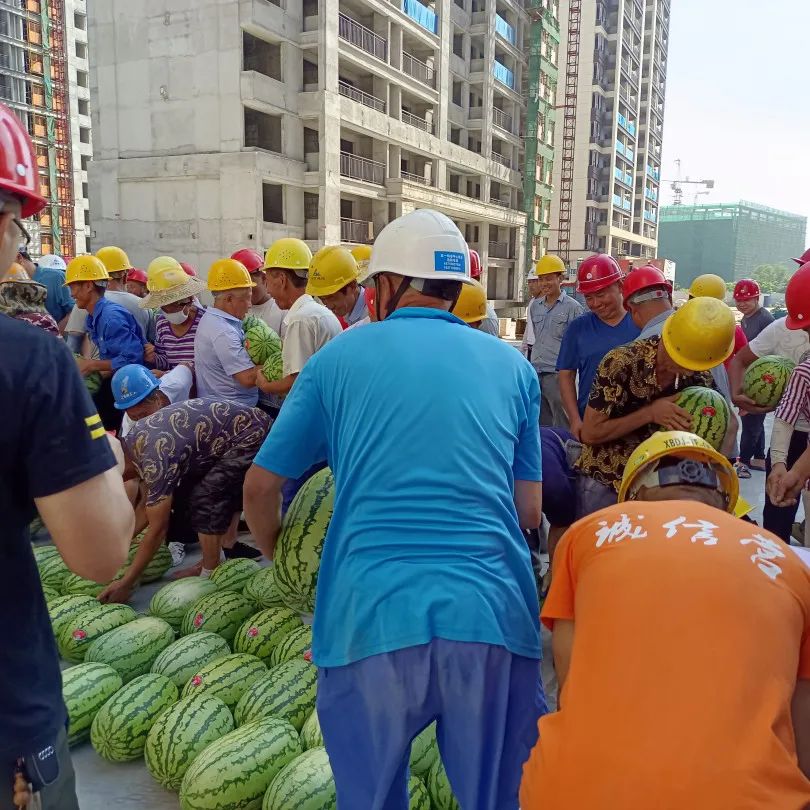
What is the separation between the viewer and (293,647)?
11.0ft

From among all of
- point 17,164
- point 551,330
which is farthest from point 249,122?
point 17,164

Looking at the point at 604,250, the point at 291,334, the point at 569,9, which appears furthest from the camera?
the point at 604,250

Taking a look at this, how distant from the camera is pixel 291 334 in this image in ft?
13.8

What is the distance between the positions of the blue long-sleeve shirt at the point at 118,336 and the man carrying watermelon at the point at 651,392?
3.86 m

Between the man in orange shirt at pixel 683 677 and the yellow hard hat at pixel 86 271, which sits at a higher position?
the yellow hard hat at pixel 86 271

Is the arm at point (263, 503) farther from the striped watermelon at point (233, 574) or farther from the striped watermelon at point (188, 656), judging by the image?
the striped watermelon at point (233, 574)

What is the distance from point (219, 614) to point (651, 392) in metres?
2.54

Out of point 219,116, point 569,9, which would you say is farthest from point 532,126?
point 219,116

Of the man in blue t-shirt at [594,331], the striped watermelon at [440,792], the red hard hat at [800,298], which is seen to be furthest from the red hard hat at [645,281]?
the striped watermelon at [440,792]

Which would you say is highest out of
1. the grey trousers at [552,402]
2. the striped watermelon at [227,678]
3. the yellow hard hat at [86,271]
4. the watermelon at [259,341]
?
the yellow hard hat at [86,271]

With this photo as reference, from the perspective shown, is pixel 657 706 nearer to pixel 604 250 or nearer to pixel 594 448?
pixel 594 448

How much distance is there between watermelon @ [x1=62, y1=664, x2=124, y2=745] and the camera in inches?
118

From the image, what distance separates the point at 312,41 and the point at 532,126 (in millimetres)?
18948

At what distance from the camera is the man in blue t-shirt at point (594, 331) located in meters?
5.05
